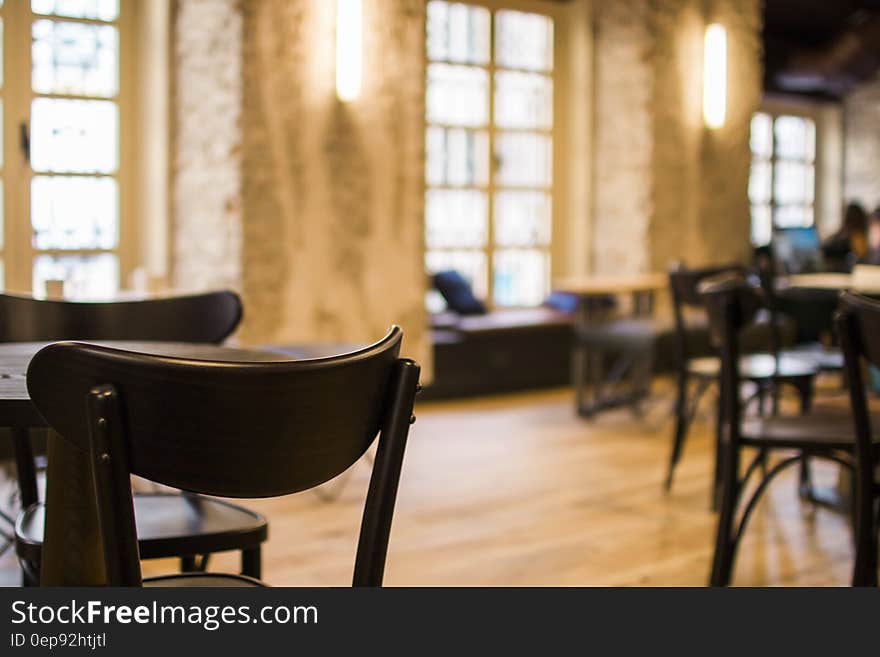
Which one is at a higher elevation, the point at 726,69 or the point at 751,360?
the point at 726,69

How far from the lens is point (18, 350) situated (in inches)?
85.2

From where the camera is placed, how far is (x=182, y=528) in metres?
1.93

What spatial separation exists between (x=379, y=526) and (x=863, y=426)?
4.52ft

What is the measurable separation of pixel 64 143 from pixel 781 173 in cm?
786

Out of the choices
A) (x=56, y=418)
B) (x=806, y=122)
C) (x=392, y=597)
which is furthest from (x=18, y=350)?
(x=806, y=122)

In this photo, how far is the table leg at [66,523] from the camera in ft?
5.74

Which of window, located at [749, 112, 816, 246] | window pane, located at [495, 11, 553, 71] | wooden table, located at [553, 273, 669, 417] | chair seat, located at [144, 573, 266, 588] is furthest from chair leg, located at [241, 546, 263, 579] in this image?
window, located at [749, 112, 816, 246]

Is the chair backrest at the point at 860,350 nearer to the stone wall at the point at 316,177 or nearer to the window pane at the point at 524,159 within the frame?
the stone wall at the point at 316,177

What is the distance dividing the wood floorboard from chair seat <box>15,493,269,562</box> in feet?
3.48

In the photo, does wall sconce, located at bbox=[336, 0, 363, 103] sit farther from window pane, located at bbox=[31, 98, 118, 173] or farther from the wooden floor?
the wooden floor

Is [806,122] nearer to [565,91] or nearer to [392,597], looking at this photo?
[565,91]

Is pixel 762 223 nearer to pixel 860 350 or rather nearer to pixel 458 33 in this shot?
pixel 458 33

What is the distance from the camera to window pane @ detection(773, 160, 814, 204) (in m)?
11.1

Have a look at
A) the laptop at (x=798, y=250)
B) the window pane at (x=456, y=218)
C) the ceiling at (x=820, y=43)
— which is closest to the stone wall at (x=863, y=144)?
the ceiling at (x=820, y=43)
